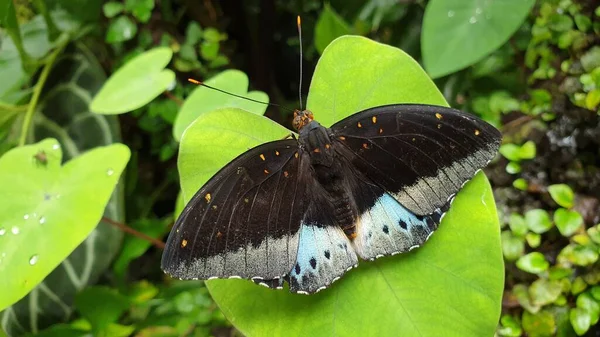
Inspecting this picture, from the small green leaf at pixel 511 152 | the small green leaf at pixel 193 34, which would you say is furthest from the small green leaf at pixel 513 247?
the small green leaf at pixel 193 34

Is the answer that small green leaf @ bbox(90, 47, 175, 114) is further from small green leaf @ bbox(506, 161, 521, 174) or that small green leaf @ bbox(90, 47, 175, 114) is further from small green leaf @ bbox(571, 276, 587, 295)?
small green leaf @ bbox(571, 276, 587, 295)

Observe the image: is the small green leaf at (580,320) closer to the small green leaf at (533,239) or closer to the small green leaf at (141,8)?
the small green leaf at (533,239)

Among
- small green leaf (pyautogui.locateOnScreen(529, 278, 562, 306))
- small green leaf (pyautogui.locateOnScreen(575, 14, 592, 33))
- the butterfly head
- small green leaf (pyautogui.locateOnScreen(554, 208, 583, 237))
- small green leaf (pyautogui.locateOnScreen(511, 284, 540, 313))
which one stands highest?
small green leaf (pyautogui.locateOnScreen(575, 14, 592, 33))

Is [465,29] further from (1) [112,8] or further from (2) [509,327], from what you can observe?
(1) [112,8]

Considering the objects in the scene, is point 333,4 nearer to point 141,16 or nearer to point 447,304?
point 141,16

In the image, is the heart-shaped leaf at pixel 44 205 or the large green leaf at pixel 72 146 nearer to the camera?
the heart-shaped leaf at pixel 44 205

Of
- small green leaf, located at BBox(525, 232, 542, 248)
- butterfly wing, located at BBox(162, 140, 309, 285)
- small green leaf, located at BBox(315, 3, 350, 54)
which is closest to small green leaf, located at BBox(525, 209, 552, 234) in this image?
small green leaf, located at BBox(525, 232, 542, 248)
